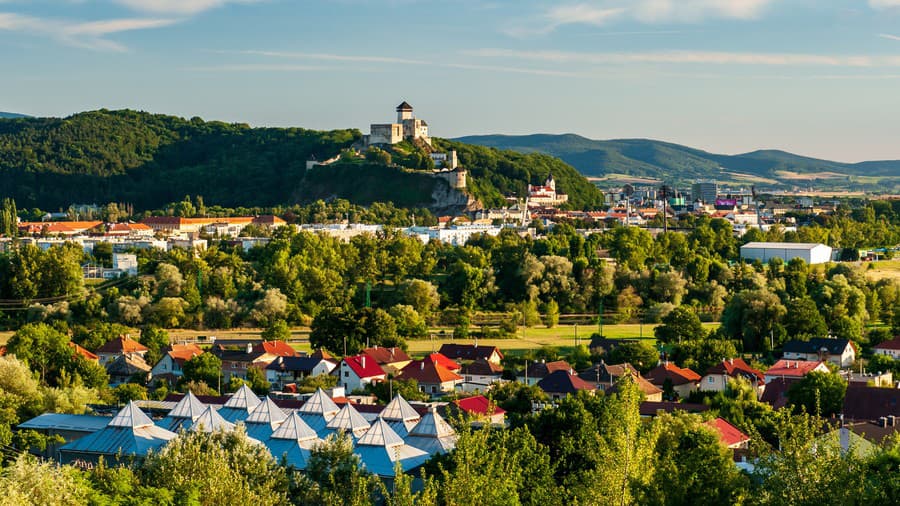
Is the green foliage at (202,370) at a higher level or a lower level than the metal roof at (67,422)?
lower

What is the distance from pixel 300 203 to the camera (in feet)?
371

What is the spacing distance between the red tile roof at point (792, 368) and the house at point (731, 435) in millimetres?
9037

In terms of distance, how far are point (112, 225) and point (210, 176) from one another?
3473 centimetres

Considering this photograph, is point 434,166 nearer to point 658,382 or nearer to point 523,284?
point 523,284

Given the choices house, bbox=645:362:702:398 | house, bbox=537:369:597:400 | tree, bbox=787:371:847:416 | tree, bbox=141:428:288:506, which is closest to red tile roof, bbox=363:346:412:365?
house, bbox=537:369:597:400

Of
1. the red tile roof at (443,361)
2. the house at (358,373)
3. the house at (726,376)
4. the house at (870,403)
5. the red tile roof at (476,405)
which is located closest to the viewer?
the house at (870,403)

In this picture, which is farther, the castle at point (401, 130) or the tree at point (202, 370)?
the castle at point (401, 130)

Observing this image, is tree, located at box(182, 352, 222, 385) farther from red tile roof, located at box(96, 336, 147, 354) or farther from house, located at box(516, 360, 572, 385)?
house, located at box(516, 360, 572, 385)

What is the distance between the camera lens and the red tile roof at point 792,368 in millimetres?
35281

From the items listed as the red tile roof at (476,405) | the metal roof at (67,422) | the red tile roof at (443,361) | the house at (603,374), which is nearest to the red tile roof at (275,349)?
the red tile roof at (443,361)

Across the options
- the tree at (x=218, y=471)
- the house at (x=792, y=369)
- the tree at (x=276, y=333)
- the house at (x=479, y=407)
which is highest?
the tree at (x=218, y=471)

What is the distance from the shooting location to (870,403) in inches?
1139

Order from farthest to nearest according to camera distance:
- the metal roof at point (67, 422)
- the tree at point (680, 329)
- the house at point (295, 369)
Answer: the tree at point (680, 329) → the house at point (295, 369) → the metal roof at point (67, 422)

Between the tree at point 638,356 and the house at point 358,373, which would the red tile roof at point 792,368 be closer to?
the tree at point 638,356
